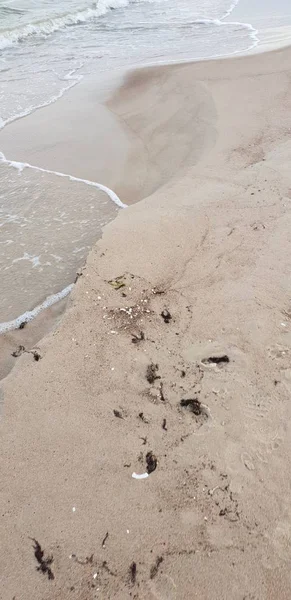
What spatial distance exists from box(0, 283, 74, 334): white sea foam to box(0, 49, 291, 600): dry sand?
10.5 inches

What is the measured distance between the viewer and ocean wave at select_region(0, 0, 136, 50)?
42.1ft

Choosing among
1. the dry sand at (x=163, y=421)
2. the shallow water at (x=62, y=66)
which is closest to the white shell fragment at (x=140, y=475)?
the dry sand at (x=163, y=421)

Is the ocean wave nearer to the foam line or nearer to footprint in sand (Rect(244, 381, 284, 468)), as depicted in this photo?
the foam line

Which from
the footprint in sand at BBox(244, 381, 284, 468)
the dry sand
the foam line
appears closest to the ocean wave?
the foam line

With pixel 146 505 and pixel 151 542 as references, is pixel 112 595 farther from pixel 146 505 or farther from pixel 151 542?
pixel 146 505

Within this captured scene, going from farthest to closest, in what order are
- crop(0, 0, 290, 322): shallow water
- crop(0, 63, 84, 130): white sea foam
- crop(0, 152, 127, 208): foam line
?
crop(0, 63, 84, 130): white sea foam → crop(0, 152, 127, 208): foam line → crop(0, 0, 290, 322): shallow water

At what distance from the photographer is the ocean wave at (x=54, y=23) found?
42.1 ft

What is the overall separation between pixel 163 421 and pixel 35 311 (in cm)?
165

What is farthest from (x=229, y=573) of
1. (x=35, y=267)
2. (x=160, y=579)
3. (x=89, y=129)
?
(x=89, y=129)

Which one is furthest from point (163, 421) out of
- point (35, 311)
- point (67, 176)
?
point (67, 176)

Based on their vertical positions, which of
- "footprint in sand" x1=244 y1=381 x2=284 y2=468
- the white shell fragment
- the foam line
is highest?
the foam line

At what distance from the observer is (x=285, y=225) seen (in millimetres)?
4250

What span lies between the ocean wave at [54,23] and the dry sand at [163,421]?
1118 cm

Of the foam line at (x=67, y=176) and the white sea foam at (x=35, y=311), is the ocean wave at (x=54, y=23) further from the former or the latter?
the white sea foam at (x=35, y=311)
